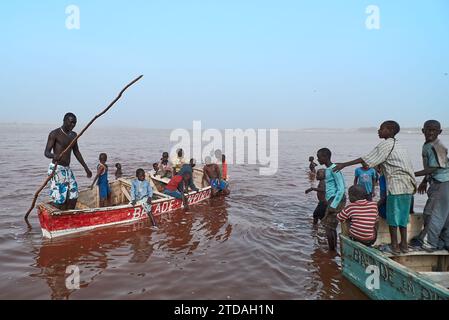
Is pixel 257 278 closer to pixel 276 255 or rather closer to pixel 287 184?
pixel 276 255

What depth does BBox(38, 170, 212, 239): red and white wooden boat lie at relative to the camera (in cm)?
629

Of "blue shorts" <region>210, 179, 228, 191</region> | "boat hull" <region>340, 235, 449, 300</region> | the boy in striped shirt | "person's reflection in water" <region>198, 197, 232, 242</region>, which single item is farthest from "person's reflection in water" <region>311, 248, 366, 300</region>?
"blue shorts" <region>210, 179, 228, 191</region>

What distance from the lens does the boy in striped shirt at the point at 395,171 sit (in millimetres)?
4309

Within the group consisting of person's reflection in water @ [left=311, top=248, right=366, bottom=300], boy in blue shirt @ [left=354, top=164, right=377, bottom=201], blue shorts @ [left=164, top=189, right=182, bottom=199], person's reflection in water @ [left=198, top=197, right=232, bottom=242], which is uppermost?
boy in blue shirt @ [left=354, top=164, right=377, bottom=201]

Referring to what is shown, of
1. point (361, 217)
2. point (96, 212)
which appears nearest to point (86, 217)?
point (96, 212)

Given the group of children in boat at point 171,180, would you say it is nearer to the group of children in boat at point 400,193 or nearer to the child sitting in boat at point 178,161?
the child sitting in boat at point 178,161

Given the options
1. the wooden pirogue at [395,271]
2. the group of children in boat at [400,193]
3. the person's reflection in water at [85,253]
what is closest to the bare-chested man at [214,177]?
the person's reflection in water at [85,253]

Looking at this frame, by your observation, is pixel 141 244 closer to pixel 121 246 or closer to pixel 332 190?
pixel 121 246

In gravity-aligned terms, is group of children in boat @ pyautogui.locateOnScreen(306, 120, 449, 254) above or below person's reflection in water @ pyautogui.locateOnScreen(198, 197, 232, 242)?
above

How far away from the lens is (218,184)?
11086 millimetres

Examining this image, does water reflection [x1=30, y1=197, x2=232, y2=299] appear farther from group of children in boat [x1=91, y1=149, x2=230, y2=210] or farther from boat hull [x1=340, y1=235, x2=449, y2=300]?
boat hull [x1=340, y1=235, x2=449, y2=300]

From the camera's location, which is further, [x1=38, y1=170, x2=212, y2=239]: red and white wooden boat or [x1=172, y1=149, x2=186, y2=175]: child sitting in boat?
[x1=172, y1=149, x2=186, y2=175]: child sitting in boat

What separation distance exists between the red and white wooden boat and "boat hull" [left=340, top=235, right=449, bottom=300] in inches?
190
